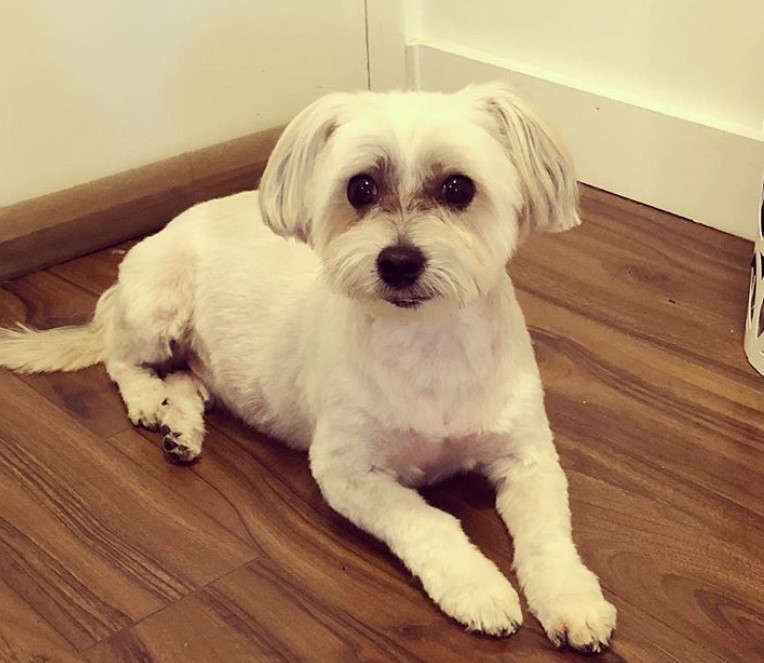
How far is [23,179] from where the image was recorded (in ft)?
7.34

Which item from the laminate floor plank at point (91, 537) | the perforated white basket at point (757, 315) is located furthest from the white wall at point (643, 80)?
the laminate floor plank at point (91, 537)

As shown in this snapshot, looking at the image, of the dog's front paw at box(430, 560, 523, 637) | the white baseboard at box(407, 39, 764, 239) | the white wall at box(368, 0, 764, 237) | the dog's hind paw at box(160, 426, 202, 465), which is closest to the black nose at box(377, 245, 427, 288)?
the dog's front paw at box(430, 560, 523, 637)

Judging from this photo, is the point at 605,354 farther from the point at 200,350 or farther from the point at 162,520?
the point at 162,520

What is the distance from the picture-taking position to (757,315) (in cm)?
178

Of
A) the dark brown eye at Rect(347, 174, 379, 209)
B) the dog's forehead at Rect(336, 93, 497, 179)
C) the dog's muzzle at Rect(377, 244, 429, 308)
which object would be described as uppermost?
the dog's forehead at Rect(336, 93, 497, 179)

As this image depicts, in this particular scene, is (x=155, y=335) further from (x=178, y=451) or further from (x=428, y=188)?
(x=428, y=188)

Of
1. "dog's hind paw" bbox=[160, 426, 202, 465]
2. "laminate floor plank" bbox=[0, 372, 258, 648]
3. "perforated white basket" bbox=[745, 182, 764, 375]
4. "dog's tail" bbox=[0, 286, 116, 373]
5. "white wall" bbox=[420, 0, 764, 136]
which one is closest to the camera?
"laminate floor plank" bbox=[0, 372, 258, 648]

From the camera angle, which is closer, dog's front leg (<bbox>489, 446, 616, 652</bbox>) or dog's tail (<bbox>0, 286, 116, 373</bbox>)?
dog's front leg (<bbox>489, 446, 616, 652</bbox>)

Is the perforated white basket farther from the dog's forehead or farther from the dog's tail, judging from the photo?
the dog's tail

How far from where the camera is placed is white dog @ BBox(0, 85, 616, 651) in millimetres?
1244

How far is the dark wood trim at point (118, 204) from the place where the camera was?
2.21 m

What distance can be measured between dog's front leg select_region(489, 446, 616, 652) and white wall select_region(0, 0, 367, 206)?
1276 mm

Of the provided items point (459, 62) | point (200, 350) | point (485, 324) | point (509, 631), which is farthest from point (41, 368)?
point (459, 62)

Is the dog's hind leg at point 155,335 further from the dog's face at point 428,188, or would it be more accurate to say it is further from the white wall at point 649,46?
the white wall at point 649,46
